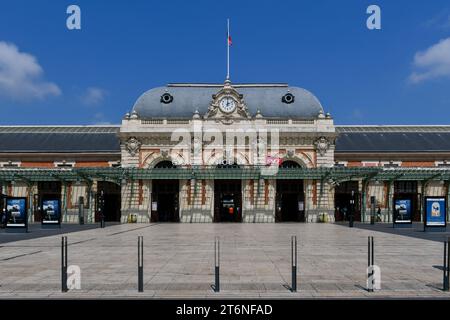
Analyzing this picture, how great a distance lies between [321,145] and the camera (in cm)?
4406

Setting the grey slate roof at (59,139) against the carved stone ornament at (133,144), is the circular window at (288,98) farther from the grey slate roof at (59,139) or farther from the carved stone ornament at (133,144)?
the grey slate roof at (59,139)

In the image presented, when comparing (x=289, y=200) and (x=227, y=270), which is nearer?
(x=227, y=270)

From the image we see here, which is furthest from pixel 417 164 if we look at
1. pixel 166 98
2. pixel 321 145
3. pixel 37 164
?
pixel 37 164

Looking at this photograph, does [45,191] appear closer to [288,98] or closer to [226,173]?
[226,173]

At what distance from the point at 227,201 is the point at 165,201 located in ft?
19.0

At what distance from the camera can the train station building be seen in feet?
140

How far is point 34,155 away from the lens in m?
49.8

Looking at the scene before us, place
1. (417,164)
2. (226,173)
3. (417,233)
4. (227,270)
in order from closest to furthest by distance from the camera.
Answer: (227,270), (417,233), (226,173), (417,164)

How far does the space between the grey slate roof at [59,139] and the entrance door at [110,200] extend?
5.65 m

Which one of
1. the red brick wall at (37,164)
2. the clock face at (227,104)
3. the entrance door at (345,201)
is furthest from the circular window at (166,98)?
the entrance door at (345,201)
